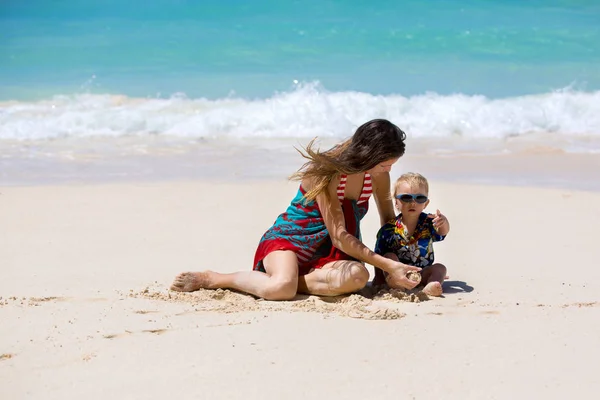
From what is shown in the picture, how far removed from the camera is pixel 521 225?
642 cm

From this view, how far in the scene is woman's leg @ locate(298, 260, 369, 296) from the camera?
407 cm

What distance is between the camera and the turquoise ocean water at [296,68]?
56.2 feet

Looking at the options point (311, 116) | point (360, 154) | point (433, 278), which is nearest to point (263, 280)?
point (360, 154)

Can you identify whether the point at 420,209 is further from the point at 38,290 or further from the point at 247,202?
the point at 247,202

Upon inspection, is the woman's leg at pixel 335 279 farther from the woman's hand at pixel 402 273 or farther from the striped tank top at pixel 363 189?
the striped tank top at pixel 363 189

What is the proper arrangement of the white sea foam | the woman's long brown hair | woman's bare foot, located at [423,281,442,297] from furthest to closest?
the white sea foam, woman's bare foot, located at [423,281,442,297], the woman's long brown hair

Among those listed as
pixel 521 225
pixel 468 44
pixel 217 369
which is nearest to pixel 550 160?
pixel 521 225

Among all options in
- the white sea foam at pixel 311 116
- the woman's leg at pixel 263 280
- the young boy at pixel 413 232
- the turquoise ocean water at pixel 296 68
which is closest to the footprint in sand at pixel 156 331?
the woman's leg at pixel 263 280

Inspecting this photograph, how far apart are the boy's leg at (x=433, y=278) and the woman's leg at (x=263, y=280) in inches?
28.9

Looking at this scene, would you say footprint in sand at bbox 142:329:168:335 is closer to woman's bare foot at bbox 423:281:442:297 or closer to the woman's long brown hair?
the woman's long brown hair

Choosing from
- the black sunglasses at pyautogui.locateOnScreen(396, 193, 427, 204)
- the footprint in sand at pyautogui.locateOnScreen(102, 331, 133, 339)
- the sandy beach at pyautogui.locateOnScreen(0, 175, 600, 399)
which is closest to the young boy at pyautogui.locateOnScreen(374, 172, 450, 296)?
the black sunglasses at pyautogui.locateOnScreen(396, 193, 427, 204)

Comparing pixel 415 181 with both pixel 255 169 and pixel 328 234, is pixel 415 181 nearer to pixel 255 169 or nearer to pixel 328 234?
pixel 328 234

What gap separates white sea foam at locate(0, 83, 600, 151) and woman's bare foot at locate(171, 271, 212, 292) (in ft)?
38.1

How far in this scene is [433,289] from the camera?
13.6 feet
